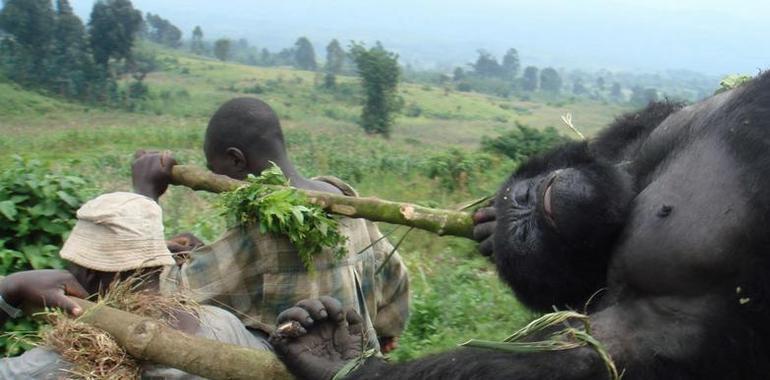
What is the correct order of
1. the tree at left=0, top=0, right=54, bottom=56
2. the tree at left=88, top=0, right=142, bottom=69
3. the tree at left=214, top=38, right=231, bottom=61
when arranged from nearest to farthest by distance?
1. the tree at left=88, top=0, right=142, bottom=69
2. the tree at left=0, top=0, right=54, bottom=56
3. the tree at left=214, top=38, right=231, bottom=61

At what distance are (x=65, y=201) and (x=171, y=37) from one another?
101699mm

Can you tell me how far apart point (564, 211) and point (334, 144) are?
98.6ft

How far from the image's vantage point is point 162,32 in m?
100

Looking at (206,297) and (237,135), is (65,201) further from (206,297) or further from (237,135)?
(206,297)

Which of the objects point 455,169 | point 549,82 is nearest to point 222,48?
point 549,82

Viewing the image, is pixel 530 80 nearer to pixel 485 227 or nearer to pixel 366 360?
pixel 485 227

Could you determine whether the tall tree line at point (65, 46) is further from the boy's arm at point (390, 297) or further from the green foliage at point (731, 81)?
the green foliage at point (731, 81)

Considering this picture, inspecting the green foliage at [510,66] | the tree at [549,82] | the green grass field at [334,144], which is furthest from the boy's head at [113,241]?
the green foliage at [510,66]

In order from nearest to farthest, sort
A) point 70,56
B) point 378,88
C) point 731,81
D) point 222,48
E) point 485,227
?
point 485,227, point 731,81, point 378,88, point 70,56, point 222,48

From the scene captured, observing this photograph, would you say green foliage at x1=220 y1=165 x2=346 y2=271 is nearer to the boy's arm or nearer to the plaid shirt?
the plaid shirt

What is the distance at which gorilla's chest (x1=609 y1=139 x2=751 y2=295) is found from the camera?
Answer: 2352 mm

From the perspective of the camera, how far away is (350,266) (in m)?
3.26

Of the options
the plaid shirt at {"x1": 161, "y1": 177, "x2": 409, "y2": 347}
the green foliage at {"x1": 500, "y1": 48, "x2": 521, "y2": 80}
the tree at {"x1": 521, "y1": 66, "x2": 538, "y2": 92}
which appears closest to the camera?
the plaid shirt at {"x1": 161, "y1": 177, "x2": 409, "y2": 347}

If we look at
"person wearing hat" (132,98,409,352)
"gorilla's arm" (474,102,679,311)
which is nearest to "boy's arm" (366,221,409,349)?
"person wearing hat" (132,98,409,352)
